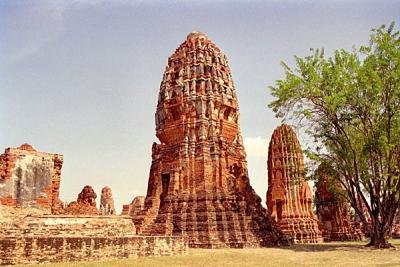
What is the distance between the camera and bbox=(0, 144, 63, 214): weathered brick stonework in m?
16.0

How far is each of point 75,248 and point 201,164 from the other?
10694 mm

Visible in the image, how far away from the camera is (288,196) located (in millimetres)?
32531

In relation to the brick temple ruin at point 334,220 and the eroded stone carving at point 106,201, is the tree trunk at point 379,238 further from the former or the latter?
the eroded stone carving at point 106,201

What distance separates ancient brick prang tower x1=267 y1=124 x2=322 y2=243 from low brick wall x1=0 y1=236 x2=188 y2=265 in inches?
697

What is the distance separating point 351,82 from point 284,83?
308 cm

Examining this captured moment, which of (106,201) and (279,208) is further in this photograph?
(106,201)

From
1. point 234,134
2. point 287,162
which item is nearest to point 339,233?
point 287,162

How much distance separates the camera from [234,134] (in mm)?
24297

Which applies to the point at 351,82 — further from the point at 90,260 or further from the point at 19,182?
the point at 19,182

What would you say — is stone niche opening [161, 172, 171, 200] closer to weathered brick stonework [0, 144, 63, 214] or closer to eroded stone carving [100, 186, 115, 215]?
weathered brick stonework [0, 144, 63, 214]

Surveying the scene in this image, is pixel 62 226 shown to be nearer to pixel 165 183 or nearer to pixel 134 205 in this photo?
pixel 165 183

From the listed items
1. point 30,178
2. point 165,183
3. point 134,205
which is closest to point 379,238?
point 165,183

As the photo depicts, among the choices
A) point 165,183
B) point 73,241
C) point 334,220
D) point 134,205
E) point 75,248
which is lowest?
point 75,248

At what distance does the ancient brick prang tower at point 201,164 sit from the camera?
19.4 meters
